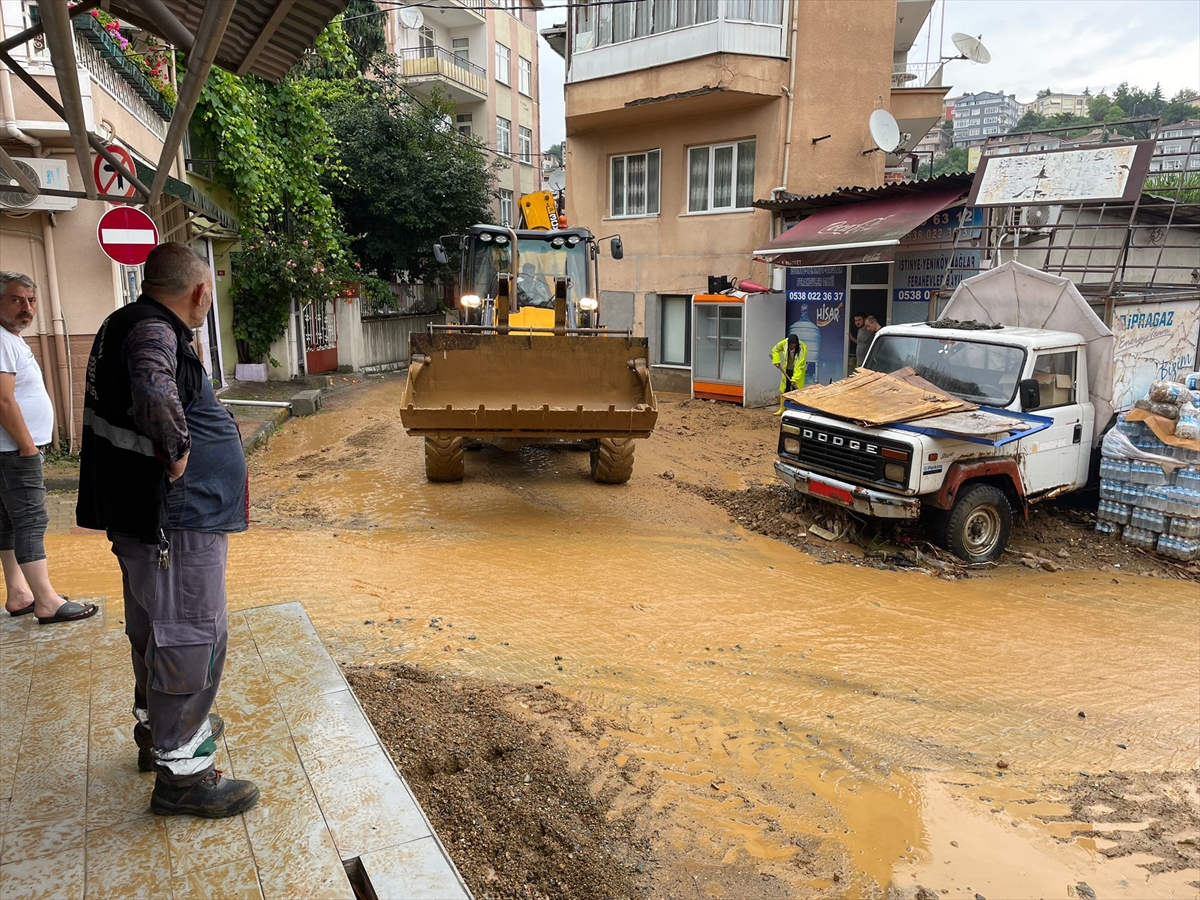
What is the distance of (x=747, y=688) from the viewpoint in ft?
15.2

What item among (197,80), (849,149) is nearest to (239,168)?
(849,149)

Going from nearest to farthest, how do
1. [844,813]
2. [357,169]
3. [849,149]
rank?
[844,813] → [849,149] → [357,169]

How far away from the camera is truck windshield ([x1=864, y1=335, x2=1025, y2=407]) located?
7.25 metres

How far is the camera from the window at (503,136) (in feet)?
107

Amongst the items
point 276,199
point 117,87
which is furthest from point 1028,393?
point 276,199

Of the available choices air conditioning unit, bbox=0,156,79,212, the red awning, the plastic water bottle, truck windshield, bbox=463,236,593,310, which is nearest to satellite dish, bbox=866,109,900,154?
the red awning

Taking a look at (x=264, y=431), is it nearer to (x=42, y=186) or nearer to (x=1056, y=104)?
(x=42, y=186)

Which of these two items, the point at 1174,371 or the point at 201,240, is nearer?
the point at 1174,371

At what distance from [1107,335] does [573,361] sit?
16.6 feet

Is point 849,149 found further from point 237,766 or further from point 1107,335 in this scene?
point 237,766

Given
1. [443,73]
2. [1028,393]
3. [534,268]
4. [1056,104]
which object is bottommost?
[1028,393]

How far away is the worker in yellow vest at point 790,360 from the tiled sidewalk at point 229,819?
36.0ft

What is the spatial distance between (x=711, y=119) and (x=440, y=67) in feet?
55.0

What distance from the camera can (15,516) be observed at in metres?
3.92
